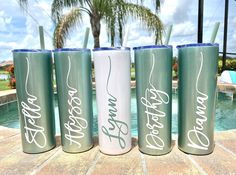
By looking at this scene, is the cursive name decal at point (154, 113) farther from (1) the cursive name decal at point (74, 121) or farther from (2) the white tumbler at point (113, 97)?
(1) the cursive name decal at point (74, 121)

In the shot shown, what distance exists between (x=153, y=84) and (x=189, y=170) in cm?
50

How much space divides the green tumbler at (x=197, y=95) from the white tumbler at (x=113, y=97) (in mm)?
333

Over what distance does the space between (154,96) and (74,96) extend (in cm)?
47

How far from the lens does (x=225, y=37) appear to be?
31.9 feet

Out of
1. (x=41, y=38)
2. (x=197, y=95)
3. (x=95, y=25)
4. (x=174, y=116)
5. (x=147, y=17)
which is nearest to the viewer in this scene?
(x=197, y=95)

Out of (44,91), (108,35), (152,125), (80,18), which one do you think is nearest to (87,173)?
(152,125)

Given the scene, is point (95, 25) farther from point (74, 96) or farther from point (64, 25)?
point (74, 96)

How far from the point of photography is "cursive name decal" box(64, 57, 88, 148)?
1.26 meters

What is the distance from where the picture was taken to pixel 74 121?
1299mm

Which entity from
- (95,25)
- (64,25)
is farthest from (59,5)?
(95,25)

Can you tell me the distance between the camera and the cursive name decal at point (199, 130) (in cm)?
121

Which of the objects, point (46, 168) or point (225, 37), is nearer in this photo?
point (46, 168)

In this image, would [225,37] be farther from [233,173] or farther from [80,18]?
[233,173]

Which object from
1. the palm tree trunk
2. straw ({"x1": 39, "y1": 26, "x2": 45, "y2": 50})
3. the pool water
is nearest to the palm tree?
the palm tree trunk
